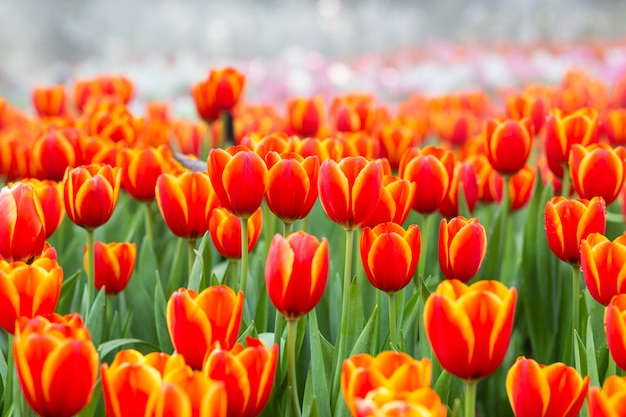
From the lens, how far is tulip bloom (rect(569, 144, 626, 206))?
4.90ft

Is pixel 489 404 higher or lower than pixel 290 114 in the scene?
lower

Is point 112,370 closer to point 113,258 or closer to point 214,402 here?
point 214,402

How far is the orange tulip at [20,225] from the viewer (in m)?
1.25

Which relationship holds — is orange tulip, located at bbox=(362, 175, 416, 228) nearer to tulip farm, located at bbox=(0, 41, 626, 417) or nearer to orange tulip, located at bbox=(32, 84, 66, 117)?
tulip farm, located at bbox=(0, 41, 626, 417)

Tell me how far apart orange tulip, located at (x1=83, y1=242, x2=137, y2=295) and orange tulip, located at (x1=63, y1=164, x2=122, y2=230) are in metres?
0.10

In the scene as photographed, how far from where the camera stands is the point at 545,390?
951 mm

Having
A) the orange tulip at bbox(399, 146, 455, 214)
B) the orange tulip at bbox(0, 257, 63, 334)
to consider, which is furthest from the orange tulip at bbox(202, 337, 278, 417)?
the orange tulip at bbox(399, 146, 455, 214)

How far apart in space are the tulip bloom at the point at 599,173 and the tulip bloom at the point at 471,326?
0.66m

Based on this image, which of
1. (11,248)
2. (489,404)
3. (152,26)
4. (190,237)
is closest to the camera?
(11,248)

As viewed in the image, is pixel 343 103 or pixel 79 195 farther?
pixel 343 103

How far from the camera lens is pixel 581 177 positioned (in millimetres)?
1525

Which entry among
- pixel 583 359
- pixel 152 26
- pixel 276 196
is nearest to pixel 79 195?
pixel 276 196

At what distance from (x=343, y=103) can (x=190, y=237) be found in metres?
1.12

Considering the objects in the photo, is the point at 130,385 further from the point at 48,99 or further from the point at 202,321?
the point at 48,99
